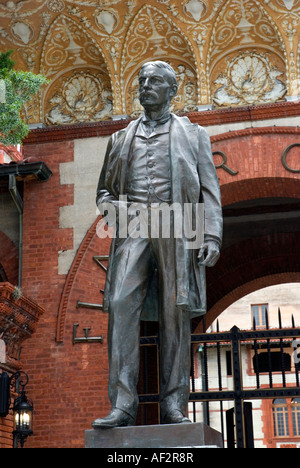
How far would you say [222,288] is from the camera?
1673 cm

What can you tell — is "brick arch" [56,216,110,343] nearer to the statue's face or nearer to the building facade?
the building facade

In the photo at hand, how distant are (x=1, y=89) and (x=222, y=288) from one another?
8.14 meters

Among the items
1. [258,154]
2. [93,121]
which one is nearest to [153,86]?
[258,154]

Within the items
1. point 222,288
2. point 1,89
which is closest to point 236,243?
point 222,288

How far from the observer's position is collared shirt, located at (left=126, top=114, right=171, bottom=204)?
562 centimetres

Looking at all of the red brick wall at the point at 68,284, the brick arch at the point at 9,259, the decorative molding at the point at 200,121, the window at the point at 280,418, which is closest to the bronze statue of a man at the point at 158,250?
the red brick wall at the point at 68,284

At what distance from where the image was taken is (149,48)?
1304 centimetres

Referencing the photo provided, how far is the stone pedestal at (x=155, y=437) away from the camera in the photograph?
482 cm

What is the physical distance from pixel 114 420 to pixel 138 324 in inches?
26.3

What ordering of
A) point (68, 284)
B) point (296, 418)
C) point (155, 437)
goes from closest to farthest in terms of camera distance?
point (155, 437) → point (68, 284) → point (296, 418)

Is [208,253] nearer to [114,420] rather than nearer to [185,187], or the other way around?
[185,187]

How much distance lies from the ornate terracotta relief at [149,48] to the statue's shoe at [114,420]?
27.0 ft

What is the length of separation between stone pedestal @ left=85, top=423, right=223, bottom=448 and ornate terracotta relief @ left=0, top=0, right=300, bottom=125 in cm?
840

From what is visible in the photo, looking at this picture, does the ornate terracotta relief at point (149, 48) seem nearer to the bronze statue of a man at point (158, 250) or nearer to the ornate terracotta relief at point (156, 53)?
the ornate terracotta relief at point (156, 53)
